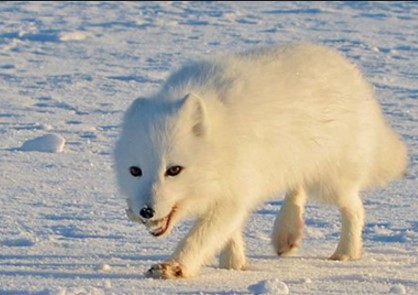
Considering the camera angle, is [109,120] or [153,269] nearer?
[153,269]

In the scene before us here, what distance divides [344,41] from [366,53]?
0.66m

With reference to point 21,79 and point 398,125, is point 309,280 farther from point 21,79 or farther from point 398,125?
point 21,79

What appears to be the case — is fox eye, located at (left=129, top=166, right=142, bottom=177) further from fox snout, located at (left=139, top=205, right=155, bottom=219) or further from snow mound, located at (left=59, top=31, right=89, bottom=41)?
snow mound, located at (left=59, top=31, right=89, bottom=41)

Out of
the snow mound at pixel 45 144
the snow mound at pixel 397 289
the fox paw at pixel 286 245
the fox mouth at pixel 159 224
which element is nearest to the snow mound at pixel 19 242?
the fox mouth at pixel 159 224

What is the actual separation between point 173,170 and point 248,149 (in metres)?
0.41

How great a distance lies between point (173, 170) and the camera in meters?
3.96

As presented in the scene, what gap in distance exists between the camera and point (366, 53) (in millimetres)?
10977

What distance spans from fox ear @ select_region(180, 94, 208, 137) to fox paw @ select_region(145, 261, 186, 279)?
0.50 meters

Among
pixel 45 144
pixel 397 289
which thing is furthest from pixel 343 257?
pixel 45 144

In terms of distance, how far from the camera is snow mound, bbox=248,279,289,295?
11.9 ft

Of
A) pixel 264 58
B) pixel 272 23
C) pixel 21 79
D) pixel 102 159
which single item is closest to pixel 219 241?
pixel 264 58

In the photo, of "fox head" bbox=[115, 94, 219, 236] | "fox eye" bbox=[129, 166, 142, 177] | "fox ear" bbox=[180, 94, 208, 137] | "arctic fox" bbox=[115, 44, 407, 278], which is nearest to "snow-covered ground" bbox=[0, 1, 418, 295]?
"arctic fox" bbox=[115, 44, 407, 278]

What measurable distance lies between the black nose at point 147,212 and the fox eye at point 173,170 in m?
0.17

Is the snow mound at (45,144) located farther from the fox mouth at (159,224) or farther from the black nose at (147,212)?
the black nose at (147,212)
